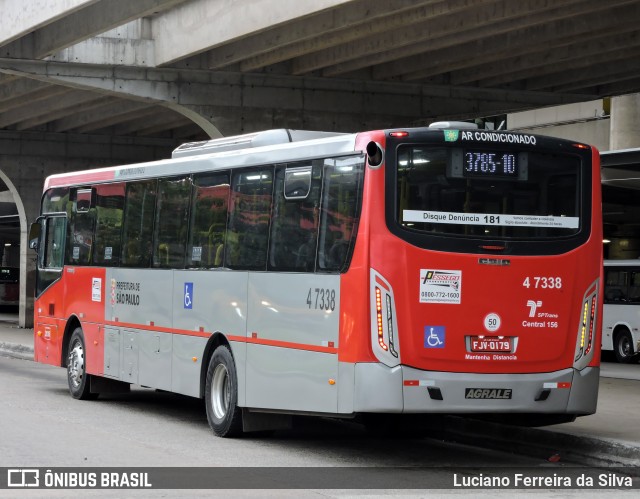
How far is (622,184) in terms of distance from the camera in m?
28.1

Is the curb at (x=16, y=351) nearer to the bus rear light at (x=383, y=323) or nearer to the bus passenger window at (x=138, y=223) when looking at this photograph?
the bus passenger window at (x=138, y=223)

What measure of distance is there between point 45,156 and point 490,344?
34.1 meters

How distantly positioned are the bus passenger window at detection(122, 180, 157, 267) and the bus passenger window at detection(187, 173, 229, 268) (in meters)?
1.33

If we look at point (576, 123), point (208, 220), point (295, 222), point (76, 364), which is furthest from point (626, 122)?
point (295, 222)

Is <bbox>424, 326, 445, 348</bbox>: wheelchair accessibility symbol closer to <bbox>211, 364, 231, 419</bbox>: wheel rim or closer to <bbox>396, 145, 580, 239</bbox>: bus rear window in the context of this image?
<bbox>396, 145, 580, 239</bbox>: bus rear window

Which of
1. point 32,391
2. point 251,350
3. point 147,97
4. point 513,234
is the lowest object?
point 32,391

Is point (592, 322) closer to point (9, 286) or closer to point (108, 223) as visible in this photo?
point (108, 223)

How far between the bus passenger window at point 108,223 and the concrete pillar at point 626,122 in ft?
82.1

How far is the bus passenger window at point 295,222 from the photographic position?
12789 millimetres

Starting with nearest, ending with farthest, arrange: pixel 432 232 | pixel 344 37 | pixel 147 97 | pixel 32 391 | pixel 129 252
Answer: pixel 432 232, pixel 129 252, pixel 32 391, pixel 344 37, pixel 147 97

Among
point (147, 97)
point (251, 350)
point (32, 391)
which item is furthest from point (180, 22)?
point (251, 350)

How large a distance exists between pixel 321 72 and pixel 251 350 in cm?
1587

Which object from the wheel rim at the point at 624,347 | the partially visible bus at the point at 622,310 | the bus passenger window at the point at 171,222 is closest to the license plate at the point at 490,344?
the bus passenger window at the point at 171,222

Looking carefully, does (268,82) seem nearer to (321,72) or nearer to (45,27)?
(321,72)
